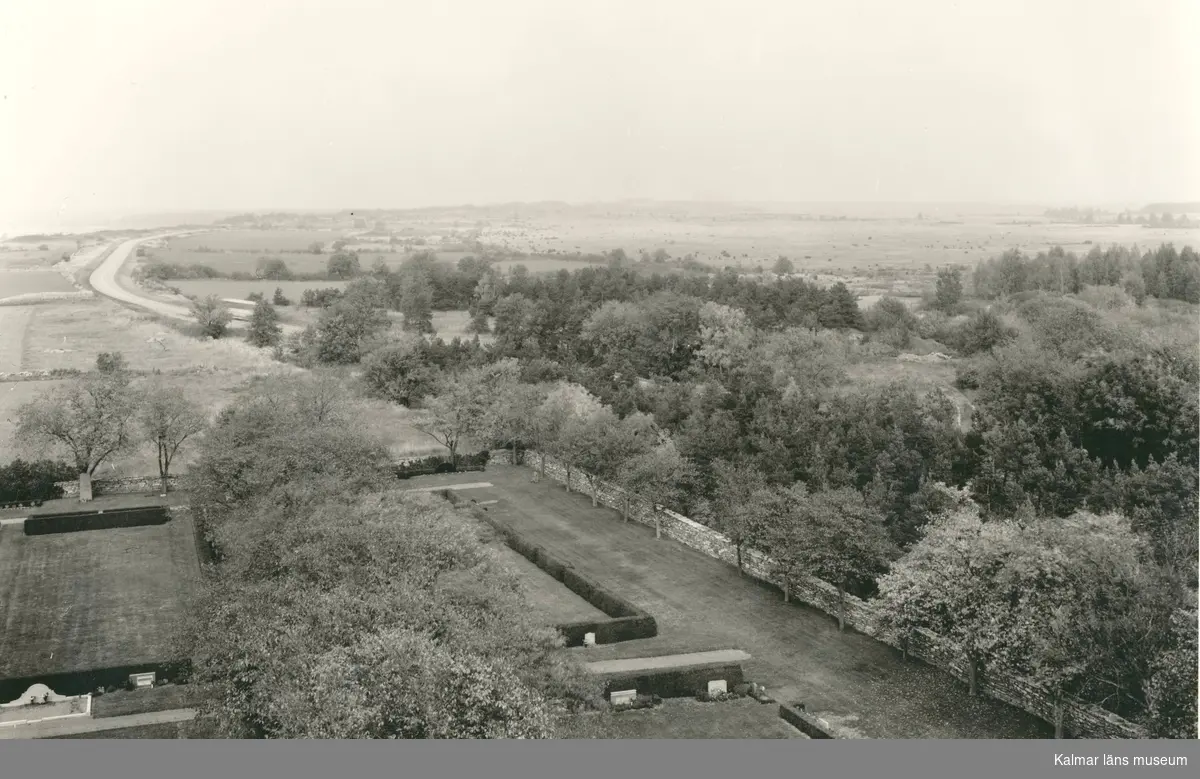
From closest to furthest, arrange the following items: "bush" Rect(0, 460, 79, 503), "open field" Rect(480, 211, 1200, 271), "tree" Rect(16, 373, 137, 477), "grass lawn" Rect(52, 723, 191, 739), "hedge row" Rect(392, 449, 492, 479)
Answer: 1. "grass lawn" Rect(52, 723, 191, 739)
2. "tree" Rect(16, 373, 137, 477)
3. "bush" Rect(0, 460, 79, 503)
4. "hedge row" Rect(392, 449, 492, 479)
5. "open field" Rect(480, 211, 1200, 271)

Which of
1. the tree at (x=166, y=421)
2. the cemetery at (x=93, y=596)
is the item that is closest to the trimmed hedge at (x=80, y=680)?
the cemetery at (x=93, y=596)

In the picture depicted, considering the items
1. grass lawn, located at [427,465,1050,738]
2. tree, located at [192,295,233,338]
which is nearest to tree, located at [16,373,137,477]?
grass lawn, located at [427,465,1050,738]

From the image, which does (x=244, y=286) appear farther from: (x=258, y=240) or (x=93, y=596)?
(x=93, y=596)

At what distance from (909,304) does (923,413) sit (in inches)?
1508

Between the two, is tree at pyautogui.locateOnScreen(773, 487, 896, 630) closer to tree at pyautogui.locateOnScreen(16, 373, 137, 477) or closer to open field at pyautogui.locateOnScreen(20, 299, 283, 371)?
tree at pyautogui.locateOnScreen(16, 373, 137, 477)

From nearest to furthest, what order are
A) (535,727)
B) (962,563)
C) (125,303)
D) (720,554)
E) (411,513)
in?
1. (535,727)
2. (962,563)
3. (411,513)
4. (720,554)
5. (125,303)

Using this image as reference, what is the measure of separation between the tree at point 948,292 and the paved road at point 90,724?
58.6 metres

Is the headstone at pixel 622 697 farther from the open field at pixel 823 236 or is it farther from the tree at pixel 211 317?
the tree at pixel 211 317

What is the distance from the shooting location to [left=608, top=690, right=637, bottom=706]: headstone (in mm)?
21062

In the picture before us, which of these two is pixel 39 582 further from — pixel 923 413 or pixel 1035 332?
pixel 1035 332

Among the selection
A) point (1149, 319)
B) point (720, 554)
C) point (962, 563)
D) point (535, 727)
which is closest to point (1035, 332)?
point (1149, 319)

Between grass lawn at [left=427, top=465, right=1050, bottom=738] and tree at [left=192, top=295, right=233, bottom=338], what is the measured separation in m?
27.3

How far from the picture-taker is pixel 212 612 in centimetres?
1984

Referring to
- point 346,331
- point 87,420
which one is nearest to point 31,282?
point 346,331
